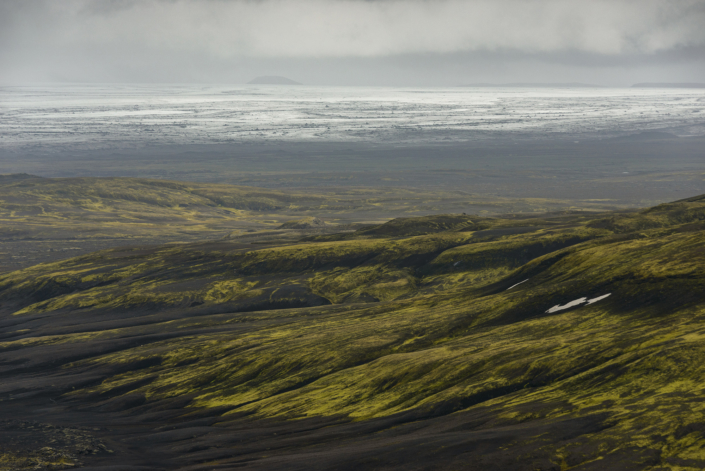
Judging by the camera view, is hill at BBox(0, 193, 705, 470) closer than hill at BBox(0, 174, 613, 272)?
Yes

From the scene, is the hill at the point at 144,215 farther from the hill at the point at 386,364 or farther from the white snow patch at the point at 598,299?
the white snow patch at the point at 598,299

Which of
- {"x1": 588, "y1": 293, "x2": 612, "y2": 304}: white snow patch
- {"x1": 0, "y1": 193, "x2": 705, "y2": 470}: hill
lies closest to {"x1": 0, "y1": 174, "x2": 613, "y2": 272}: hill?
{"x1": 0, "y1": 193, "x2": 705, "y2": 470}: hill

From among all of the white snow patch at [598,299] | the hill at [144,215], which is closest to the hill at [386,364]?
the white snow patch at [598,299]

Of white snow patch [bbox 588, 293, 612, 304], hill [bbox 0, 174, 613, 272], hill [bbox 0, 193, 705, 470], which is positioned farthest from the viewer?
hill [bbox 0, 174, 613, 272]

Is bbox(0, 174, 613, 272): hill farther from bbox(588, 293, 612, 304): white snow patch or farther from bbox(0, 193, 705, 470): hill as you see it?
bbox(588, 293, 612, 304): white snow patch

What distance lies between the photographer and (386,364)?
114ft

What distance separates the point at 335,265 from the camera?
77.6 metres

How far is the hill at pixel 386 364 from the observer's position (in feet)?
67.6

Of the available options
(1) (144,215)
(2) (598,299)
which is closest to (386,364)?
(2) (598,299)

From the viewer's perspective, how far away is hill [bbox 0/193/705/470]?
20.6m

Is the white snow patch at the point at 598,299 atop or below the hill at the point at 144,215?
atop

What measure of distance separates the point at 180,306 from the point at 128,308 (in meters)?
5.78

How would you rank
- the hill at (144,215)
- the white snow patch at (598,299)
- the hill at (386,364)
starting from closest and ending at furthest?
the hill at (386,364), the white snow patch at (598,299), the hill at (144,215)

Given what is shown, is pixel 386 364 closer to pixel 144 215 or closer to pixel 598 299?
pixel 598 299
